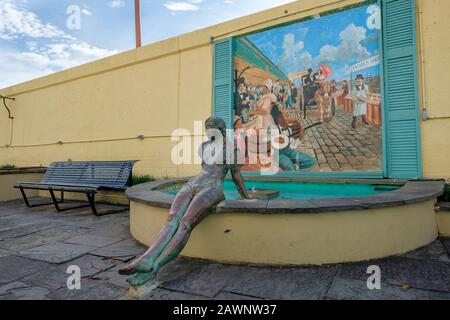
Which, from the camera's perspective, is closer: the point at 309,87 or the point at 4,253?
Result: the point at 4,253

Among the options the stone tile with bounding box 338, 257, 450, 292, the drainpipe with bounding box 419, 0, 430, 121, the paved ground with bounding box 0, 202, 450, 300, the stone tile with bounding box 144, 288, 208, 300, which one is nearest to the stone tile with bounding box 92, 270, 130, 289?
the paved ground with bounding box 0, 202, 450, 300

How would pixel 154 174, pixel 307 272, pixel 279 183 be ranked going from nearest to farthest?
pixel 307 272, pixel 279 183, pixel 154 174

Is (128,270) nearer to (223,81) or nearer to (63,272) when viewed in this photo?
(63,272)

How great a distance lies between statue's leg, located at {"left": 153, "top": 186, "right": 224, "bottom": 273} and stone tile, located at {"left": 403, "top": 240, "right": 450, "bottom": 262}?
5.89 feet

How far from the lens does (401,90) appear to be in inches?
168

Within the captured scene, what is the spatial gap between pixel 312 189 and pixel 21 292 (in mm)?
4040

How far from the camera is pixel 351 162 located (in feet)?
15.2

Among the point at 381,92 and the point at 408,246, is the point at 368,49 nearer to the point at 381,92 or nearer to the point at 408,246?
the point at 381,92

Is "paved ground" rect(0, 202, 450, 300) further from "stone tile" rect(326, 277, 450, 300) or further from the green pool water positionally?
the green pool water

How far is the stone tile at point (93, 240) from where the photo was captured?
120 inches

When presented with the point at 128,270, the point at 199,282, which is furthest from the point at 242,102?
the point at 128,270

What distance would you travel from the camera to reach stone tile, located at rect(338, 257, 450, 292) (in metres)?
1.96

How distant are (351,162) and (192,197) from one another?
3285 millimetres

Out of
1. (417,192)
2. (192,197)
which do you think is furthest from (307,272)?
(417,192)
